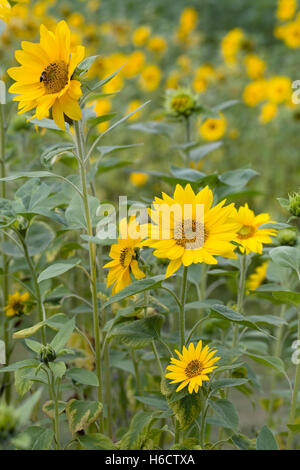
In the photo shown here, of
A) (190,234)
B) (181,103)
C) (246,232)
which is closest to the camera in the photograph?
(190,234)

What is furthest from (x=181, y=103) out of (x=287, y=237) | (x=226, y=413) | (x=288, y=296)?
(x=226, y=413)

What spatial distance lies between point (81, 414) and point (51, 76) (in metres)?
0.40

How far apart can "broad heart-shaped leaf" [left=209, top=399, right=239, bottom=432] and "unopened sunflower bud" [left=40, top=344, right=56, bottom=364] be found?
0.66 feet

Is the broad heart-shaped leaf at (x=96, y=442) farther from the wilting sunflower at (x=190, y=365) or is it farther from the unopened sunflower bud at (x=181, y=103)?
the unopened sunflower bud at (x=181, y=103)

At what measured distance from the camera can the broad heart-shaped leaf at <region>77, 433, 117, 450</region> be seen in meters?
0.72

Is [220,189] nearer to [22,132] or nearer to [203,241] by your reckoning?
[203,241]

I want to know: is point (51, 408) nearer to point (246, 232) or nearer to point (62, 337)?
point (62, 337)

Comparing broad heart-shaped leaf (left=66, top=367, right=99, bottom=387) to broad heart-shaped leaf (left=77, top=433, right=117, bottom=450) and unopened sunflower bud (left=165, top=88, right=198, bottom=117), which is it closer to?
broad heart-shaped leaf (left=77, top=433, right=117, bottom=450)

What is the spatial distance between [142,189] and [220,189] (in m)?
1.32

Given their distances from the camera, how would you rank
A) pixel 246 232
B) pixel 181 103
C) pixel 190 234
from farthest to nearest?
pixel 181 103, pixel 246 232, pixel 190 234

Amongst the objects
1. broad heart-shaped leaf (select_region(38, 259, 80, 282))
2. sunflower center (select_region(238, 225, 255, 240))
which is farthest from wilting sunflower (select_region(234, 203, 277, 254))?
broad heart-shaped leaf (select_region(38, 259, 80, 282))

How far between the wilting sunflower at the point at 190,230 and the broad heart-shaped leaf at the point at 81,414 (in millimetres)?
224

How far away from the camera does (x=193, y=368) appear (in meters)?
0.66

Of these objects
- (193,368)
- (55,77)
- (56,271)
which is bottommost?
(193,368)
